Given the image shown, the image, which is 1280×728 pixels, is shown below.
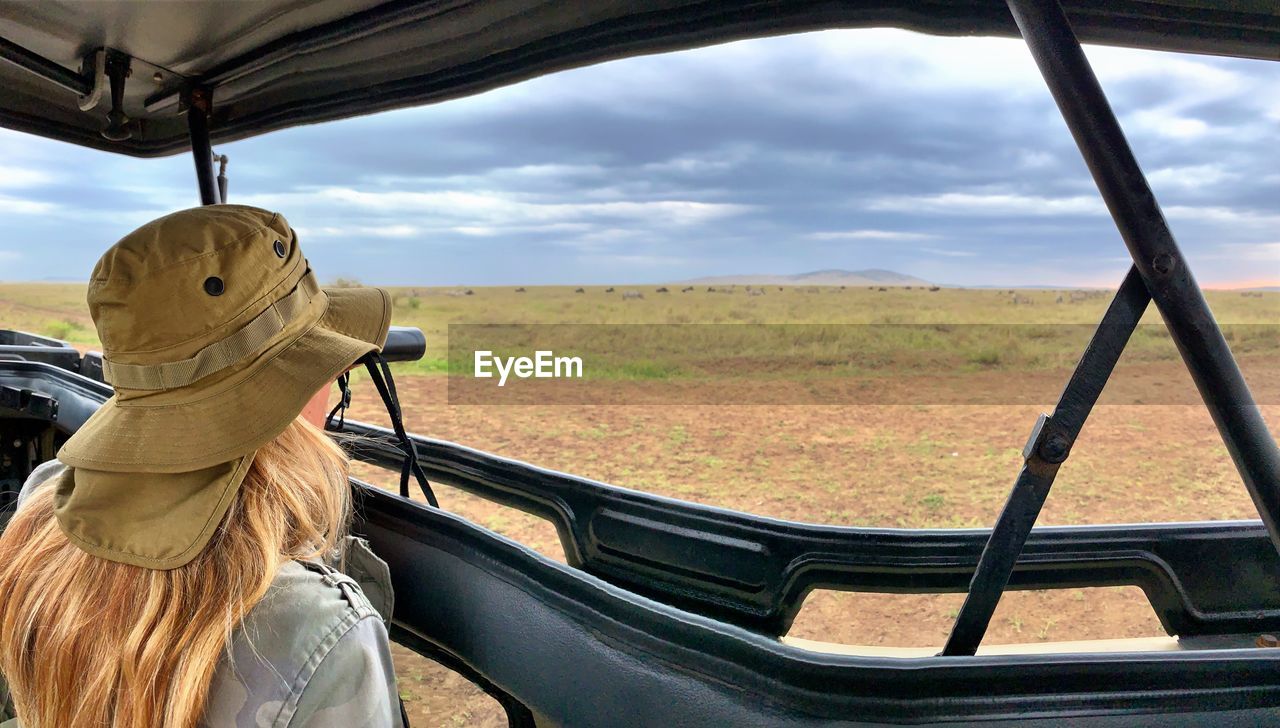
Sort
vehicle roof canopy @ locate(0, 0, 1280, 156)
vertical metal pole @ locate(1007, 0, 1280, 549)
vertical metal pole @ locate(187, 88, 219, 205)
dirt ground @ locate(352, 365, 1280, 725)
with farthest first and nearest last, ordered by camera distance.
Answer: dirt ground @ locate(352, 365, 1280, 725), vertical metal pole @ locate(187, 88, 219, 205), vehicle roof canopy @ locate(0, 0, 1280, 156), vertical metal pole @ locate(1007, 0, 1280, 549)

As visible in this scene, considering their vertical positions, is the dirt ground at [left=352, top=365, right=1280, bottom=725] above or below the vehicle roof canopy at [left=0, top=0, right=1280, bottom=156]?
below

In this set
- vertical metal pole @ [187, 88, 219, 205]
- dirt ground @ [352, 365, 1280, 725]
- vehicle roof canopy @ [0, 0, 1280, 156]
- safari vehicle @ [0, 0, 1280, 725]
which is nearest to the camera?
safari vehicle @ [0, 0, 1280, 725]

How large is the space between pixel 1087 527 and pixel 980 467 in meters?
9.41

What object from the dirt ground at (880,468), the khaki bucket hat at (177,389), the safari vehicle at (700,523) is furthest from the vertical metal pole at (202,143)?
the dirt ground at (880,468)

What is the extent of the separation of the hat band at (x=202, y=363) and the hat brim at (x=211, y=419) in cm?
2

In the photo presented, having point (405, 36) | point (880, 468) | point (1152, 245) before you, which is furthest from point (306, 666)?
point (880, 468)

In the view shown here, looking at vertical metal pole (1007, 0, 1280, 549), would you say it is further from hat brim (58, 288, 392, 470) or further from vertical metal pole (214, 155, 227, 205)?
vertical metal pole (214, 155, 227, 205)

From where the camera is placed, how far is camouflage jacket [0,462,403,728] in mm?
798

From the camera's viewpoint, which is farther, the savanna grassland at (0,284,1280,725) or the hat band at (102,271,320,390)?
the savanna grassland at (0,284,1280,725)

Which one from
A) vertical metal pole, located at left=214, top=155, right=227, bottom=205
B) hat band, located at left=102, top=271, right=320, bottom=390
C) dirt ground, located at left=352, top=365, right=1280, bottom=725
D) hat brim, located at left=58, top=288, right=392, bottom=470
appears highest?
vertical metal pole, located at left=214, top=155, right=227, bottom=205

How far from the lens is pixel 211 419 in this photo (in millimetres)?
903

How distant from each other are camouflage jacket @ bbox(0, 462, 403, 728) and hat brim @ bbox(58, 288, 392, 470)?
0.54ft

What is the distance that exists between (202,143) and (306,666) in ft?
5.93

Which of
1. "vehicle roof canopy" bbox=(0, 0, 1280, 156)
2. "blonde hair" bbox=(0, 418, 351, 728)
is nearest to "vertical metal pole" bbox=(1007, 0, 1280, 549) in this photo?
"vehicle roof canopy" bbox=(0, 0, 1280, 156)
